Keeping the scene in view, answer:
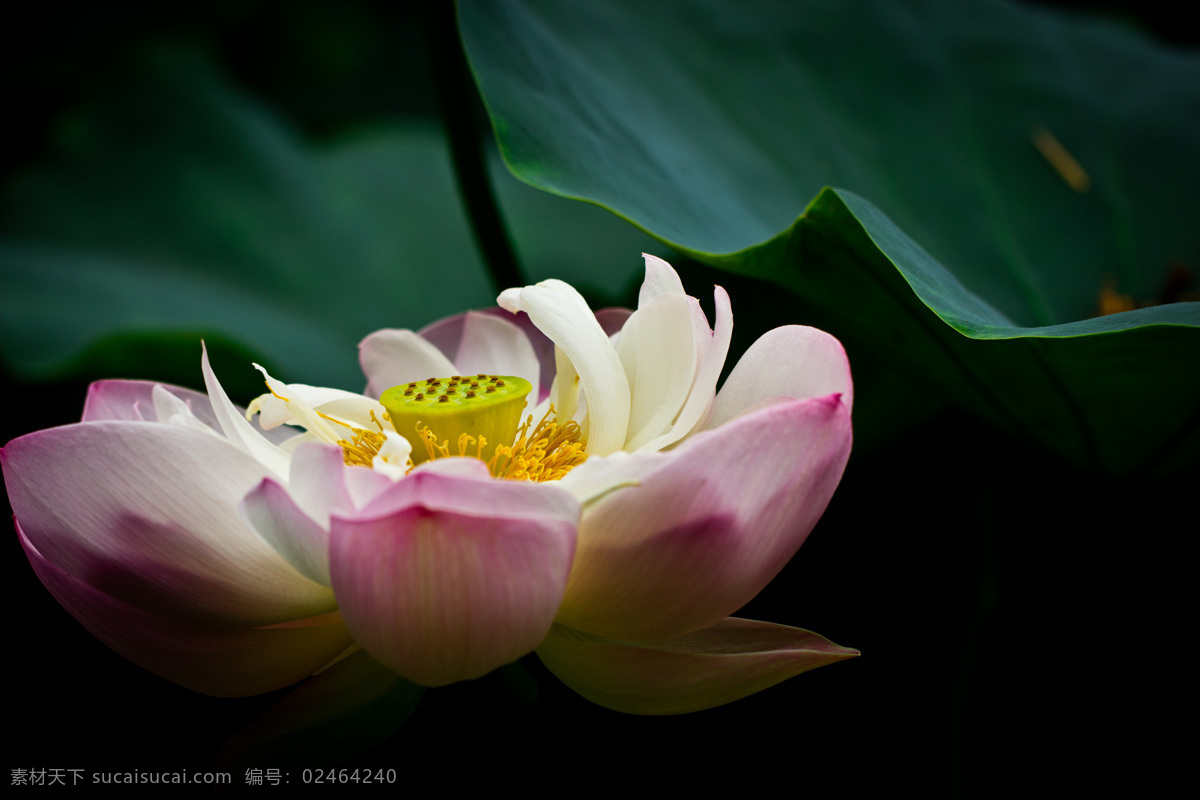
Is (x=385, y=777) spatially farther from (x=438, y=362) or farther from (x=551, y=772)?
(x=438, y=362)

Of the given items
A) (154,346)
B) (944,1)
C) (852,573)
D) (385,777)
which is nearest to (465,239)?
(154,346)

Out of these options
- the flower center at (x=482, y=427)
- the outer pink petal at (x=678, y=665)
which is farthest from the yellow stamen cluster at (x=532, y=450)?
the outer pink petal at (x=678, y=665)

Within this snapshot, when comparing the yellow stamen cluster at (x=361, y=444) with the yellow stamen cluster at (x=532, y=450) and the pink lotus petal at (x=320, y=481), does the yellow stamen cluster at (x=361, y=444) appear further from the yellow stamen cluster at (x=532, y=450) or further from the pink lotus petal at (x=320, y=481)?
the pink lotus petal at (x=320, y=481)

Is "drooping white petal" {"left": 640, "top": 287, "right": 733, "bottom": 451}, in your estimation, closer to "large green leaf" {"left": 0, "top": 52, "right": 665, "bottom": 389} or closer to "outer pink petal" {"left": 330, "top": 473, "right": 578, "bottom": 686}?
"outer pink petal" {"left": 330, "top": 473, "right": 578, "bottom": 686}

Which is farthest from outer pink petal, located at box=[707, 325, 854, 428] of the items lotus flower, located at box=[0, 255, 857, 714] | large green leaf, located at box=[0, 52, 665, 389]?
large green leaf, located at box=[0, 52, 665, 389]


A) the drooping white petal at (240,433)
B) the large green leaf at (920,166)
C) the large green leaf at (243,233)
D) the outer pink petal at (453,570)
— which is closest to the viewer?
the outer pink petal at (453,570)

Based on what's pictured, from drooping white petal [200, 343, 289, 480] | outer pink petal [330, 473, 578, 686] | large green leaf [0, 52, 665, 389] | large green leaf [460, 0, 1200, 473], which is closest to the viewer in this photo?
outer pink petal [330, 473, 578, 686]
